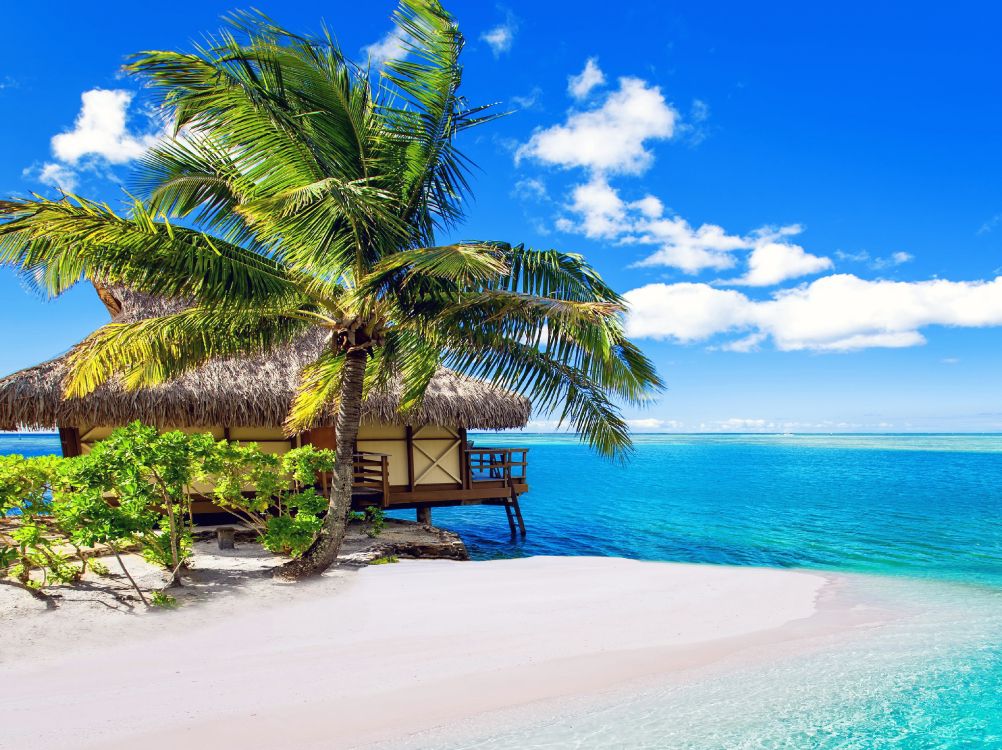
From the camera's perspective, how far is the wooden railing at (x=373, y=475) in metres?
10.4

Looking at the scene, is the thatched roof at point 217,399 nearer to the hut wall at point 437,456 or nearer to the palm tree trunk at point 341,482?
the hut wall at point 437,456

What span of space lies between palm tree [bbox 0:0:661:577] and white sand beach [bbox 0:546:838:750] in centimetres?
133

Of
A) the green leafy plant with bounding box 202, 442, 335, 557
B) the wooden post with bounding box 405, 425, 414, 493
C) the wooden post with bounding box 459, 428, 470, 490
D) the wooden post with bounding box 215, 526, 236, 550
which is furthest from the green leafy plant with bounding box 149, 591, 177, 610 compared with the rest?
the wooden post with bounding box 459, 428, 470, 490

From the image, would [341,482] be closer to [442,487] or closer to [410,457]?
[410,457]

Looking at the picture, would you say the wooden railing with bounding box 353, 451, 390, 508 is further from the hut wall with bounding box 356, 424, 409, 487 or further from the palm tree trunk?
the palm tree trunk

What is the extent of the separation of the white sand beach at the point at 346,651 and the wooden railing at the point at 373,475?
3482 mm

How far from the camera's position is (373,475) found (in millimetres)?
10977

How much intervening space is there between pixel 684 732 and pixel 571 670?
94 centimetres

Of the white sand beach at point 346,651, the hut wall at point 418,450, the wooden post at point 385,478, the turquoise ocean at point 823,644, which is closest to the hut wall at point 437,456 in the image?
the hut wall at point 418,450

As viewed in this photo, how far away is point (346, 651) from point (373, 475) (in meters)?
6.49

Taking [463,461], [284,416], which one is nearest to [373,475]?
[463,461]

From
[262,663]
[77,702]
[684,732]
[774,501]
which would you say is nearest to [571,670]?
[684,732]

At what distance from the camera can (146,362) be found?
6.27 metres

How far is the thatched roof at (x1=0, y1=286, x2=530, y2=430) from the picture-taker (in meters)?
8.70
